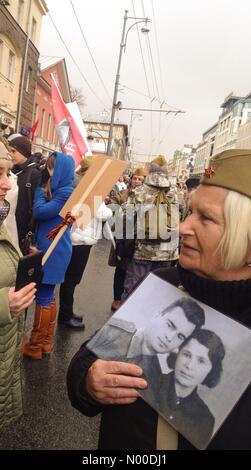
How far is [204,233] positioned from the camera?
4.07 ft

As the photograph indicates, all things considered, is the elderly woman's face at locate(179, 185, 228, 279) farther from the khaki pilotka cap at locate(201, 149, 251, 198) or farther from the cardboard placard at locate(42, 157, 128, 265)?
the cardboard placard at locate(42, 157, 128, 265)

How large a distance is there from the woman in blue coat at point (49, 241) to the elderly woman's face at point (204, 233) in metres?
2.27


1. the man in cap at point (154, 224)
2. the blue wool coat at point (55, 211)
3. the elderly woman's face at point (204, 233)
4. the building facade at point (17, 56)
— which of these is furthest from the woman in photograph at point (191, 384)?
the building facade at point (17, 56)

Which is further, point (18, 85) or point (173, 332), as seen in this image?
point (18, 85)

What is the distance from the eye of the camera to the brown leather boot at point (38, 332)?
3.54 m

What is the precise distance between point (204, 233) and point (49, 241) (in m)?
2.56

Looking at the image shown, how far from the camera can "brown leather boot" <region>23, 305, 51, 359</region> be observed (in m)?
3.54

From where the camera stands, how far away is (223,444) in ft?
3.55

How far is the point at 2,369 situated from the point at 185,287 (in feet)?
4.18

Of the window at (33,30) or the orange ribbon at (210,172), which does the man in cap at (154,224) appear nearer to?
the orange ribbon at (210,172)

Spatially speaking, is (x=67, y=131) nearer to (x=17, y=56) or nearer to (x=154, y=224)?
(x=154, y=224)

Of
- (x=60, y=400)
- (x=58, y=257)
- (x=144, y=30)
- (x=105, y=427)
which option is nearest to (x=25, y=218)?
(x=58, y=257)

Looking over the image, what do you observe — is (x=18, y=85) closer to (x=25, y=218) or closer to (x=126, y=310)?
(x=25, y=218)

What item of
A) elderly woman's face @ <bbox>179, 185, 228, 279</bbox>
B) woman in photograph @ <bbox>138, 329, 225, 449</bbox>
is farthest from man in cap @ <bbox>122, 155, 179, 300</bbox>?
woman in photograph @ <bbox>138, 329, 225, 449</bbox>
